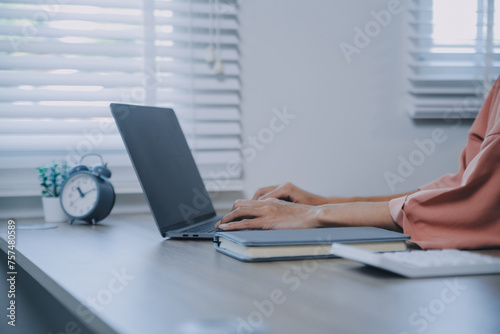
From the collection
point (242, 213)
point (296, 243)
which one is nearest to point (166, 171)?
point (242, 213)

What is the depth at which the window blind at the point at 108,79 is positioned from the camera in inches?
68.1

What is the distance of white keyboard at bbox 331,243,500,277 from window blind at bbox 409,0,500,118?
1305 millimetres

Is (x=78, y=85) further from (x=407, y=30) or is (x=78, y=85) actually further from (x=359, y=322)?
(x=359, y=322)

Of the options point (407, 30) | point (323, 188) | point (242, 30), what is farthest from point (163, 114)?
point (407, 30)

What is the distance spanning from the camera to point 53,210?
1634mm

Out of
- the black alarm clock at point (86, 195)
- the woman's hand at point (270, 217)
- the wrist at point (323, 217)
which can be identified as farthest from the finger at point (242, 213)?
the black alarm clock at point (86, 195)

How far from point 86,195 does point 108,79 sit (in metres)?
0.39

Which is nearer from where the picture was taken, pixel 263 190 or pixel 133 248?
pixel 133 248

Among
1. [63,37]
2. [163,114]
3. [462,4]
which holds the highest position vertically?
[462,4]

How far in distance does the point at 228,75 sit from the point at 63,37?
491mm

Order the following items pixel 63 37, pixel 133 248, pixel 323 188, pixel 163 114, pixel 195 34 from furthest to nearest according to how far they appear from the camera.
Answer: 1. pixel 323 188
2. pixel 195 34
3. pixel 63 37
4. pixel 163 114
5. pixel 133 248

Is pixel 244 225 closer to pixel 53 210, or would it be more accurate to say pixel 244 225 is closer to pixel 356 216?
pixel 356 216

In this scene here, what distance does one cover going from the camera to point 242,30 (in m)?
1.95

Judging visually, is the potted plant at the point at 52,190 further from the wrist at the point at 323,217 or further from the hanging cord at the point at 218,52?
the wrist at the point at 323,217
